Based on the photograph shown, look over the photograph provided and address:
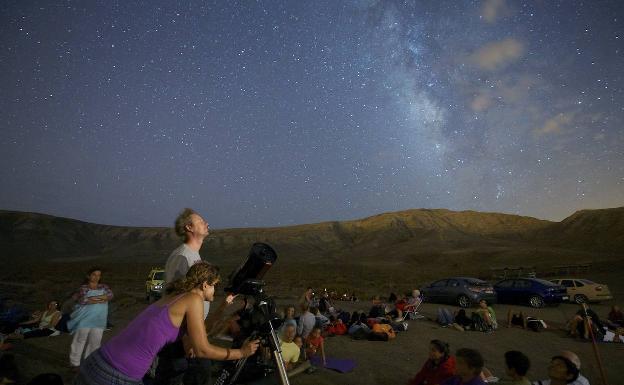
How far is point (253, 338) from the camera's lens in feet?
9.05

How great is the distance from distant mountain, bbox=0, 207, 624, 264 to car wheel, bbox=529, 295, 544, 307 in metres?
53.6

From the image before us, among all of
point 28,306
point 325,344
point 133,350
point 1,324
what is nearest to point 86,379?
point 133,350

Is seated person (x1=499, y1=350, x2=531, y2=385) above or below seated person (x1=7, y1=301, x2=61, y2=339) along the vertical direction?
above

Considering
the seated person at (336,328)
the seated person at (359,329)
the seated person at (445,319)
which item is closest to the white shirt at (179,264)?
the seated person at (359,329)

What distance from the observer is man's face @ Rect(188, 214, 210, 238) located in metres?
3.34

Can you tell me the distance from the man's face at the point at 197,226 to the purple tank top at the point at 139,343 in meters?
1.05

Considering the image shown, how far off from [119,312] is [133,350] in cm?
1517

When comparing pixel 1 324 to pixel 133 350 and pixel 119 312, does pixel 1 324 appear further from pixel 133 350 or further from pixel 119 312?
pixel 133 350

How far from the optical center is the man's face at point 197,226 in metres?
3.34

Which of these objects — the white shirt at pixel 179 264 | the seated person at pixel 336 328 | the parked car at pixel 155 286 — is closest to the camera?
the white shirt at pixel 179 264

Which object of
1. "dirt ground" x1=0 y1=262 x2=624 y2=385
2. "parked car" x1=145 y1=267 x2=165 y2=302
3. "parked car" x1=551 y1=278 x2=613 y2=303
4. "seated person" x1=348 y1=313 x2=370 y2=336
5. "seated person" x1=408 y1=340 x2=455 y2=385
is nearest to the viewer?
"seated person" x1=408 y1=340 x2=455 y2=385

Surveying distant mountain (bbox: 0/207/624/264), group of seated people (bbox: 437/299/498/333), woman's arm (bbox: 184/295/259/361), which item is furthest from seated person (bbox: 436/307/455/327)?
distant mountain (bbox: 0/207/624/264)

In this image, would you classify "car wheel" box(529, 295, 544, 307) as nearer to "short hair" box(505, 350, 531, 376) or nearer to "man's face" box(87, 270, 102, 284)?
"short hair" box(505, 350, 531, 376)

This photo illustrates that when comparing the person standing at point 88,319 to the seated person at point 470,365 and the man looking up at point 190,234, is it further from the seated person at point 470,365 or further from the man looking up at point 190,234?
the seated person at point 470,365
